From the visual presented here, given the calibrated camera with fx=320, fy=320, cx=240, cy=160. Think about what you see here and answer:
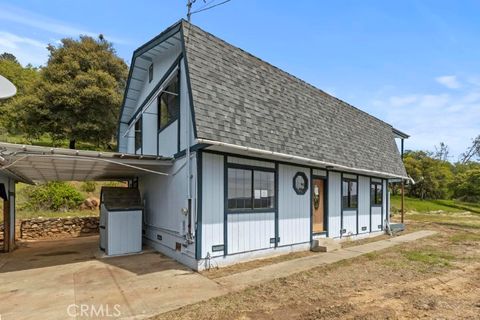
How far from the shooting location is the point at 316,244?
9977 mm

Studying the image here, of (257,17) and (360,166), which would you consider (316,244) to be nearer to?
(360,166)

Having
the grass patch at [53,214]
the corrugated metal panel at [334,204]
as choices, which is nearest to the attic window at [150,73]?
the corrugated metal panel at [334,204]

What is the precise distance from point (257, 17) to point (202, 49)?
184cm

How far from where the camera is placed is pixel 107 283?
640 cm

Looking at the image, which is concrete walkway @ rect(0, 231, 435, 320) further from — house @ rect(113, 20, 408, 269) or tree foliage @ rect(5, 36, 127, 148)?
tree foliage @ rect(5, 36, 127, 148)

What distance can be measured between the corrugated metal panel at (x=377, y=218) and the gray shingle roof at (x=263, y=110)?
1952 mm

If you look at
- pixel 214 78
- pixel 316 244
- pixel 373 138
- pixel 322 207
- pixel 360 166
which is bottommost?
pixel 316 244

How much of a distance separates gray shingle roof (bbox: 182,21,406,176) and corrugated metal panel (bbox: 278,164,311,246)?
798 mm

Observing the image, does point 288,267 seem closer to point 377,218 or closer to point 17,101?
point 377,218

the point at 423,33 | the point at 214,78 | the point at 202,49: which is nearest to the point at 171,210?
the point at 214,78

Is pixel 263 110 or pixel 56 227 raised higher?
pixel 263 110

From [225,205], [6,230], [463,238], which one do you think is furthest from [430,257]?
[6,230]

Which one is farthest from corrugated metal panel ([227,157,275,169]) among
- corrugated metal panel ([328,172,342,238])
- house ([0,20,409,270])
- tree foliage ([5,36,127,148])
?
tree foliage ([5,36,127,148])

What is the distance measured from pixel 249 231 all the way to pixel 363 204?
6.74 metres
